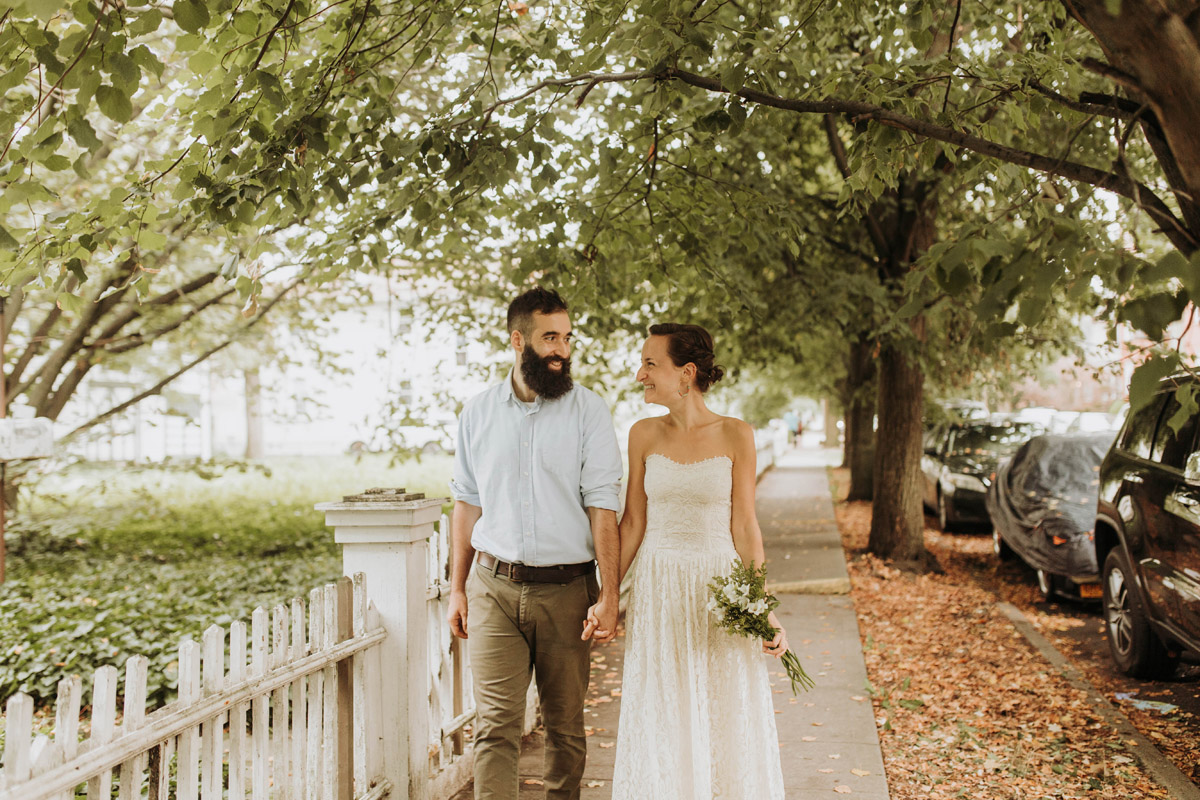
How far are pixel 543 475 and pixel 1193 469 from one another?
164 inches

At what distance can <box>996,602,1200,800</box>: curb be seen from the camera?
4832 mm

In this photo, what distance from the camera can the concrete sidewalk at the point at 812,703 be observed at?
4836 mm

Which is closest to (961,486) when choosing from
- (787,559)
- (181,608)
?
(787,559)

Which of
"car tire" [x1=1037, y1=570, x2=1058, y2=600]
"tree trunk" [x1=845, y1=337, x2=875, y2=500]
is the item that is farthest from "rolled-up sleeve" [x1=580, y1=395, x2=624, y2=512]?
"tree trunk" [x1=845, y1=337, x2=875, y2=500]

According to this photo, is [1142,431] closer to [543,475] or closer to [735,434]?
[735,434]

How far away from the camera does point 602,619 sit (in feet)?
11.8

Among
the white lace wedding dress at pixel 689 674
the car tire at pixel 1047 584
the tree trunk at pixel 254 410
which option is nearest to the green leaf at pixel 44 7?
the white lace wedding dress at pixel 689 674

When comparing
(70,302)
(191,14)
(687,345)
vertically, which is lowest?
(687,345)

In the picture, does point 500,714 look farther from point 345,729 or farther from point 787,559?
point 787,559

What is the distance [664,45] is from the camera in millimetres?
4172

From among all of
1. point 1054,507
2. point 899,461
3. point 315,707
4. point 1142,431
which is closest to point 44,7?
point 315,707

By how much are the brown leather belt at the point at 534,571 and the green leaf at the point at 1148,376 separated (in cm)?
223

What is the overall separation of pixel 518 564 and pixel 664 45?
7.95 feet

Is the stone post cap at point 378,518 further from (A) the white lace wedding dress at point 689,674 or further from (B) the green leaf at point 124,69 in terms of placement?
(B) the green leaf at point 124,69
